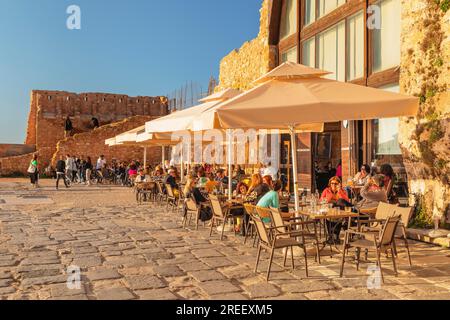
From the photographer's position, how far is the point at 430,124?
822 cm

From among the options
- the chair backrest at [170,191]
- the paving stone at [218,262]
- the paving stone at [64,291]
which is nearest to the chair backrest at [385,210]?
the paving stone at [218,262]

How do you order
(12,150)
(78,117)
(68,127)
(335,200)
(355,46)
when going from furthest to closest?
(78,117) → (12,150) → (68,127) → (355,46) → (335,200)

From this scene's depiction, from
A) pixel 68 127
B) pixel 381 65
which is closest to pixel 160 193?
pixel 381 65

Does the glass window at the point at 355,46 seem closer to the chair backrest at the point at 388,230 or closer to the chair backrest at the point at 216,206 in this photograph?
the chair backrest at the point at 216,206

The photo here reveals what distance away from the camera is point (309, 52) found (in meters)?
14.0

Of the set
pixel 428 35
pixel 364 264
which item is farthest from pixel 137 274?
pixel 428 35

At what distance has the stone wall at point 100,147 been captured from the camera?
1233 inches

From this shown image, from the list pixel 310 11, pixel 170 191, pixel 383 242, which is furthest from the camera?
pixel 310 11

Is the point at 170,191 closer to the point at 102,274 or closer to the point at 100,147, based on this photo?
the point at 102,274

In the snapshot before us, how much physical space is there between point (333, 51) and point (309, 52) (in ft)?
4.49

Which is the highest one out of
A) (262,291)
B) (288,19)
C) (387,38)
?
(288,19)

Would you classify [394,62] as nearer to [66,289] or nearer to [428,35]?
[428,35]

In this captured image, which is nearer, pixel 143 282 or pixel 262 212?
pixel 143 282
